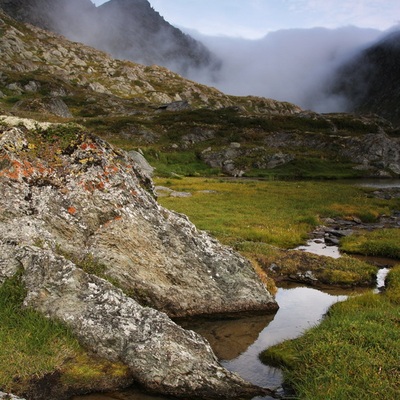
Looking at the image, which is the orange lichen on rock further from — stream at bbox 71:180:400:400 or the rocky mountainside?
the rocky mountainside

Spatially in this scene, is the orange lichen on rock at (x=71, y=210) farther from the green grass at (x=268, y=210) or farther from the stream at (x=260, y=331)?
the green grass at (x=268, y=210)

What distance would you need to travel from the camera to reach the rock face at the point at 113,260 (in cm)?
1087

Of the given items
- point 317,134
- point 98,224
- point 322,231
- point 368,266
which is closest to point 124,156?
point 98,224

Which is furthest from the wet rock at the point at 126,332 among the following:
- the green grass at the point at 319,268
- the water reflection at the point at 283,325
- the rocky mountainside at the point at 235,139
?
the rocky mountainside at the point at 235,139

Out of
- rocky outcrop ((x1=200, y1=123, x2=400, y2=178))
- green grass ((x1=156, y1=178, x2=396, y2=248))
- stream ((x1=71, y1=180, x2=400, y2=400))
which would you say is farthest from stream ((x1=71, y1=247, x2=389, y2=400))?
rocky outcrop ((x1=200, y1=123, x2=400, y2=178))

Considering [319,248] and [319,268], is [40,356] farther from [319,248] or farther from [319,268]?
[319,248]

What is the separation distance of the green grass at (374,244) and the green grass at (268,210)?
12.2 feet

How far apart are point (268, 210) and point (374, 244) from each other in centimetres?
1578

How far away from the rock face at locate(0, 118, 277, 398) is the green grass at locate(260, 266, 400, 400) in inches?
73.5

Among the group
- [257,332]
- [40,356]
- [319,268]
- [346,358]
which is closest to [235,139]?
[319,268]

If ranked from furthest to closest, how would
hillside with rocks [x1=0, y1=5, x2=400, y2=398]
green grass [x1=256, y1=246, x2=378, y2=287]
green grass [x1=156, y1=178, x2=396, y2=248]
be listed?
1. green grass [x1=156, y1=178, x2=396, y2=248]
2. green grass [x1=256, y1=246, x2=378, y2=287]
3. hillside with rocks [x1=0, y1=5, x2=400, y2=398]

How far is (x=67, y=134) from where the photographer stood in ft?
55.5

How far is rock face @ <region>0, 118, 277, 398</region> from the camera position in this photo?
10.9m

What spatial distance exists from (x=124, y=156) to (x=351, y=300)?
Answer: 39.5ft
